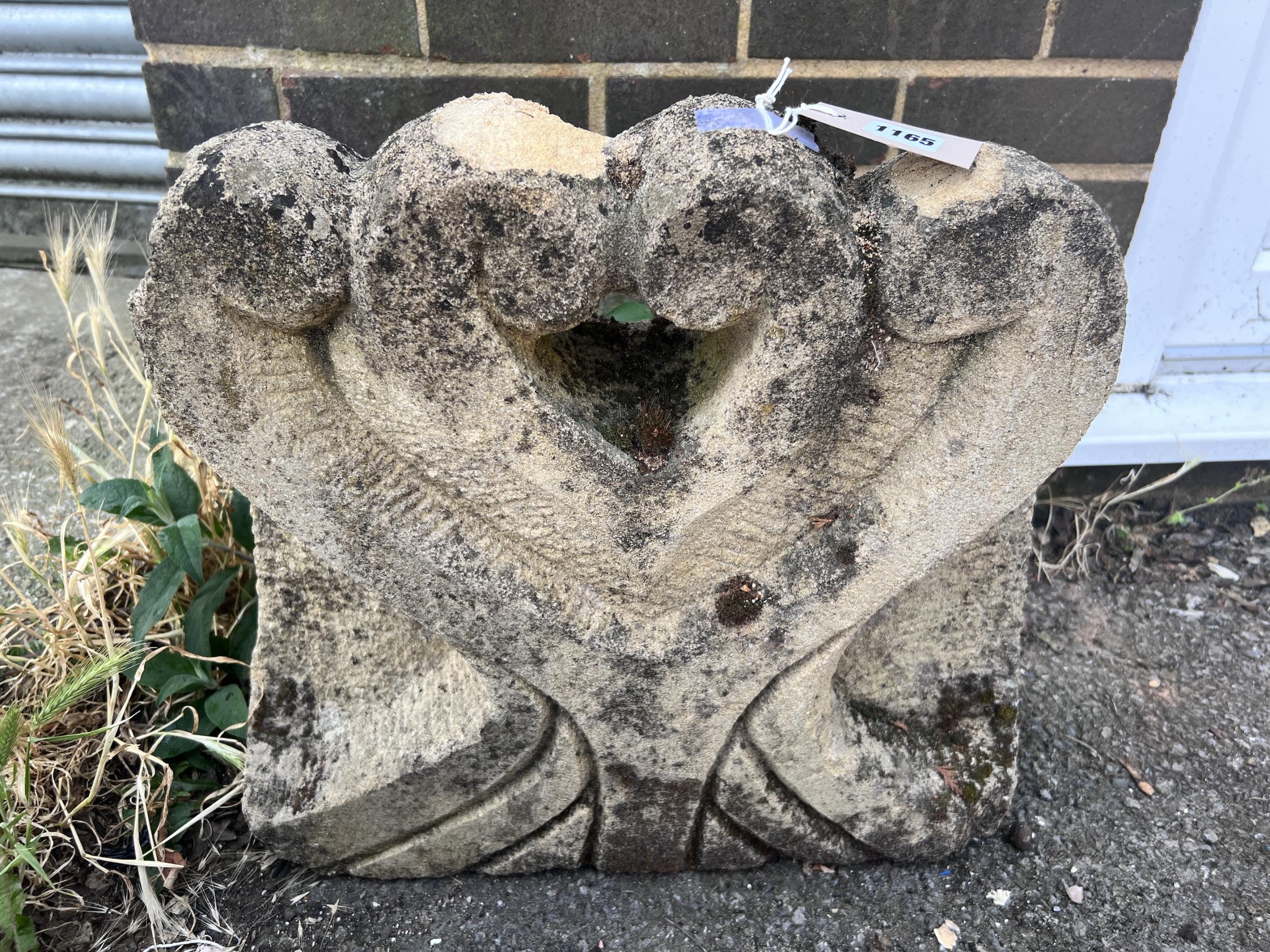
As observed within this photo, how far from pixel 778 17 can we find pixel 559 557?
3.09 feet

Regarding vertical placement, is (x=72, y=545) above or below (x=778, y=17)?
below

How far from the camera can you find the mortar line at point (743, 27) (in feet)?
4.87

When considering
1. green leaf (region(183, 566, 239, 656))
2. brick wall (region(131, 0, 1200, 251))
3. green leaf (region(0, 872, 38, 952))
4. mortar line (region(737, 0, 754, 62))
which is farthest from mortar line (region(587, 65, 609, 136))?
Answer: green leaf (region(0, 872, 38, 952))

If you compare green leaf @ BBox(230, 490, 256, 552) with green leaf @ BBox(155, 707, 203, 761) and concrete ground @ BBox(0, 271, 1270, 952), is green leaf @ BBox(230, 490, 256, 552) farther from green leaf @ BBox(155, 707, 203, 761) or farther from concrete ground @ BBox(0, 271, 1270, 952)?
concrete ground @ BBox(0, 271, 1270, 952)

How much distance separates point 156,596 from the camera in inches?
59.5

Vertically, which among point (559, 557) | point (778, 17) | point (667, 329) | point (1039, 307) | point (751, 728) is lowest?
point (751, 728)

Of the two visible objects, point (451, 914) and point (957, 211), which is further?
point (451, 914)

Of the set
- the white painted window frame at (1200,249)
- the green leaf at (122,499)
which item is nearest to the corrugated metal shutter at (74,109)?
the green leaf at (122,499)

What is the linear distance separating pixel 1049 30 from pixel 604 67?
723 millimetres

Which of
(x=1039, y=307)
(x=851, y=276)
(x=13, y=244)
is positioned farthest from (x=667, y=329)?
(x=13, y=244)

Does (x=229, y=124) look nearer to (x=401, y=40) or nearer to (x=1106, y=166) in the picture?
(x=401, y=40)

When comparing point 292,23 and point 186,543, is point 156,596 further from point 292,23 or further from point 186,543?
point 292,23

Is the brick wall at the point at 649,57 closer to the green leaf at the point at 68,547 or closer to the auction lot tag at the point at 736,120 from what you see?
the auction lot tag at the point at 736,120

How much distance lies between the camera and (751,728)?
1.26m
